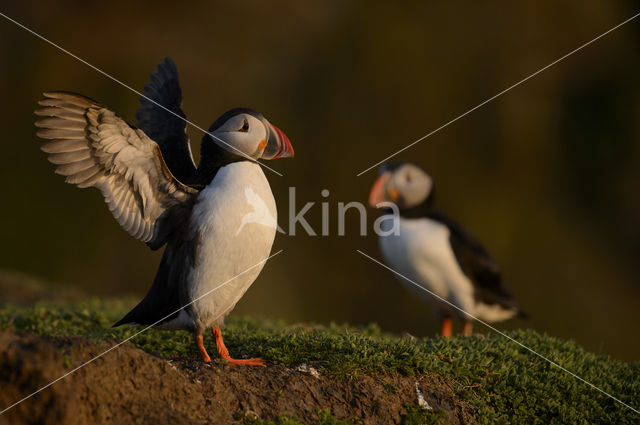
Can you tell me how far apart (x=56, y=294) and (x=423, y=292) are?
4.53 metres

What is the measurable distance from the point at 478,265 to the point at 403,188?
3.20 feet

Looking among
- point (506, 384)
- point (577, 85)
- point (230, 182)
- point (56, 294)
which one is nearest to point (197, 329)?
point (230, 182)

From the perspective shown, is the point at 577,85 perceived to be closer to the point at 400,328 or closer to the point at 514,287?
the point at 514,287

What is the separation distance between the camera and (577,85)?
12391mm

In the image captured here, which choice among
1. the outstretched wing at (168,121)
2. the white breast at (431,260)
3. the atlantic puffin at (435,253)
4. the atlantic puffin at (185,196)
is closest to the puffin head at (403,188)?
the atlantic puffin at (435,253)

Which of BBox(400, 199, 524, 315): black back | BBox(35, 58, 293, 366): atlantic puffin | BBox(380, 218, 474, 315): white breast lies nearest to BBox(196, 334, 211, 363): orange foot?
BBox(35, 58, 293, 366): atlantic puffin

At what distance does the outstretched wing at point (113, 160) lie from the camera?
11.5ft

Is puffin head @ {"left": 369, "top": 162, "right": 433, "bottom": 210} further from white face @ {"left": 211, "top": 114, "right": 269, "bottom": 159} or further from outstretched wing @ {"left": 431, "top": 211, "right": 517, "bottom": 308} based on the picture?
white face @ {"left": 211, "top": 114, "right": 269, "bottom": 159}

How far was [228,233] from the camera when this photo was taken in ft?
12.0

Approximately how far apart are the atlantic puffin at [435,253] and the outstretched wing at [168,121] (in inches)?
94.8

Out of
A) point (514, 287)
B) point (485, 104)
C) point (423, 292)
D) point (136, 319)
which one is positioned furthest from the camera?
point (485, 104)

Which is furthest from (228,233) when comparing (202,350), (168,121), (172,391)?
(168,121)

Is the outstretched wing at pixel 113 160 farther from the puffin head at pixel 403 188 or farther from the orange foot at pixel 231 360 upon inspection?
the puffin head at pixel 403 188

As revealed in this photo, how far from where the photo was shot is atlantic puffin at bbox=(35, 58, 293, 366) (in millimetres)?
3557
